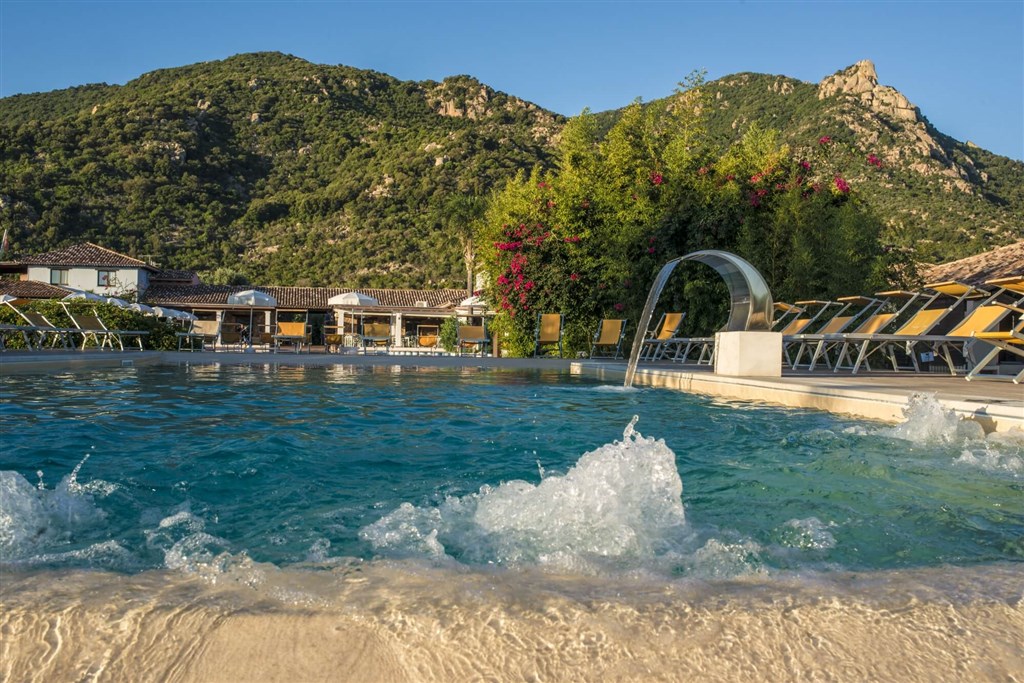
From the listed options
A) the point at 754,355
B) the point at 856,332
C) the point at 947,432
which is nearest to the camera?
the point at 947,432

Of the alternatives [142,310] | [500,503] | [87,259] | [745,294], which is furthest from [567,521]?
[87,259]

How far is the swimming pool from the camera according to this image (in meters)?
1.84

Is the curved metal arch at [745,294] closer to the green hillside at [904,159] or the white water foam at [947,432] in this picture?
the white water foam at [947,432]

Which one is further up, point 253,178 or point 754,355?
point 253,178

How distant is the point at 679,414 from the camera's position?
5.84 metres

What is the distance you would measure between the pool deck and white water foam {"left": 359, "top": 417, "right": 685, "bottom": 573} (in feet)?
10.3

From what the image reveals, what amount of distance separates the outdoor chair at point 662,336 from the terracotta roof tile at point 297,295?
963 inches

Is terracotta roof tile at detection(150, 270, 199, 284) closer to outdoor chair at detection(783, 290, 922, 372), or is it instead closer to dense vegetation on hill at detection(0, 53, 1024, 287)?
dense vegetation on hill at detection(0, 53, 1024, 287)

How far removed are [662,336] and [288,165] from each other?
4755cm

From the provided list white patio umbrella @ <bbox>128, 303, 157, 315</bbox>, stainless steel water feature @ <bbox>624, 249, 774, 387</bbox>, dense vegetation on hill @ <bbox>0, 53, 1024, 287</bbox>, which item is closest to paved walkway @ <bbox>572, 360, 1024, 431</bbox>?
stainless steel water feature @ <bbox>624, 249, 774, 387</bbox>

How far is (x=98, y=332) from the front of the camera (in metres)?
13.7

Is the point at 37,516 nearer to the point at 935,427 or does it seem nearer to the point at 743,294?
the point at 935,427

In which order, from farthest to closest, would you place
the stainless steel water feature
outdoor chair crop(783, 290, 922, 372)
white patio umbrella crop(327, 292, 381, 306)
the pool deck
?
white patio umbrella crop(327, 292, 381, 306) → outdoor chair crop(783, 290, 922, 372) → the stainless steel water feature → the pool deck

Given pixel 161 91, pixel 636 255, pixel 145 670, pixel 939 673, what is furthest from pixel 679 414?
pixel 161 91
